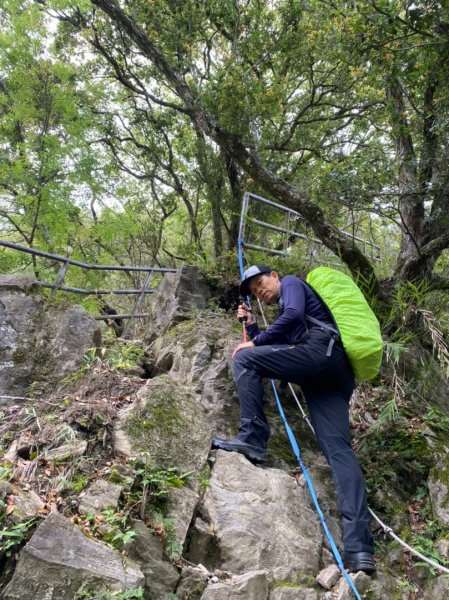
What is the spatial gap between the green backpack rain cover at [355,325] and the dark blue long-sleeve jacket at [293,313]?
4.6 inches

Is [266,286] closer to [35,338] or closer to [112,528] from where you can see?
[112,528]

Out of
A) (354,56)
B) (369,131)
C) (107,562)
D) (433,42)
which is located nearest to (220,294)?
(354,56)

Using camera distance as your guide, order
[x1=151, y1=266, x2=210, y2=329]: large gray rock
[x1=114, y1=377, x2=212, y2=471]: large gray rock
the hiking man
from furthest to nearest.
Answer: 1. [x1=151, y1=266, x2=210, y2=329]: large gray rock
2. the hiking man
3. [x1=114, y1=377, x2=212, y2=471]: large gray rock

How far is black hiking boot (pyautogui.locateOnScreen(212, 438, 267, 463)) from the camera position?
377 centimetres

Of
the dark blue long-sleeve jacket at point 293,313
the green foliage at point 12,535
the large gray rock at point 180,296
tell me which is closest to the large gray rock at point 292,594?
the green foliage at point 12,535

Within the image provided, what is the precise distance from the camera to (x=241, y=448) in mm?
3783

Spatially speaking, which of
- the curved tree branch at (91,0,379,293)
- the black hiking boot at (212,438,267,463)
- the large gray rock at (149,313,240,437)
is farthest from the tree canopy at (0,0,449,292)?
the black hiking boot at (212,438,267,463)

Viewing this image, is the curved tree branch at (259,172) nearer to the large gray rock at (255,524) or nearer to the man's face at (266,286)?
the man's face at (266,286)

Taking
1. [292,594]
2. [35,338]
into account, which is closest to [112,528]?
[292,594]

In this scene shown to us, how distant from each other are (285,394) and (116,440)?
230cm

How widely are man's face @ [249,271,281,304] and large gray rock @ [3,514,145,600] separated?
2668 millimetres

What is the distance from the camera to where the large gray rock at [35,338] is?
186 inches

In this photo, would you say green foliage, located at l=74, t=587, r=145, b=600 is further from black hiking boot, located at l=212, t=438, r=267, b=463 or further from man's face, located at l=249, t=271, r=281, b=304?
man's face, located at l=249, t=271, r=281, b=304

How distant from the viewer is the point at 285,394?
500 centimetres
